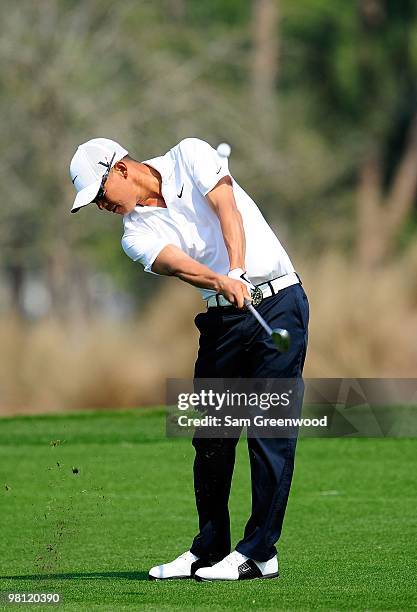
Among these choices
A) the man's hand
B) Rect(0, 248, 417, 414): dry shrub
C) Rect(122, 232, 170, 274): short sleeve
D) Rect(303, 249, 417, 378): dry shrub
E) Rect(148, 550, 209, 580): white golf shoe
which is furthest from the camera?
Rect(0, 248, 417, 414): dry shrub

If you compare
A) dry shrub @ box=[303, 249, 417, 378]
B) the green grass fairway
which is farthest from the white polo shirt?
dry shrub @ box=[303, 249, 417, 378]

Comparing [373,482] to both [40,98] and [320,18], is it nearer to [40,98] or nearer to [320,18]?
[40,98]

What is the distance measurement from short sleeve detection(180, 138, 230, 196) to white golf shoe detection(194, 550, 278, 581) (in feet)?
5.54

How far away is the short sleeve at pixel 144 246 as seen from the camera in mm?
6379

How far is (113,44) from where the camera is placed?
30641 millimetres

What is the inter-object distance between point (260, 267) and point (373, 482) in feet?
12.7

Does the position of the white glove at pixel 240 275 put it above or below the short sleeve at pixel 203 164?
below

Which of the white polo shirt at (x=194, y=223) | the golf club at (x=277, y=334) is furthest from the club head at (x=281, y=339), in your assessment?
the white polo shirt at (x=194, y=223)

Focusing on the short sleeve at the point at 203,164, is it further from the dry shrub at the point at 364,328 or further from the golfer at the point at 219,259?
the dry shrub at the point at 364,328

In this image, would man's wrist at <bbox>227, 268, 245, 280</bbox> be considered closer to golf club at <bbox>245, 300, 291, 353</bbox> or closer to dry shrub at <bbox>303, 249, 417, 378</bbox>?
golf club at <bbox>245, 300, 291, 353</bbox>

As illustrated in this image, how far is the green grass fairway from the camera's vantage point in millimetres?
6254

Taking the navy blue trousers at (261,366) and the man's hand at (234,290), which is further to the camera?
A: the navy blue trousers at (261,366)

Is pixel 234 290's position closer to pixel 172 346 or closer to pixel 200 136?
pixel 172 346

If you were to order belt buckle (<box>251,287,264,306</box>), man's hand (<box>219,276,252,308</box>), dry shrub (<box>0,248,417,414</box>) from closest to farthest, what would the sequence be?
man's hand (<box>219,276,252,308</box>) → belt buckle (<box>251,287,264,306</box>) → dry shrub (<box>0,248,417,414</box>)
